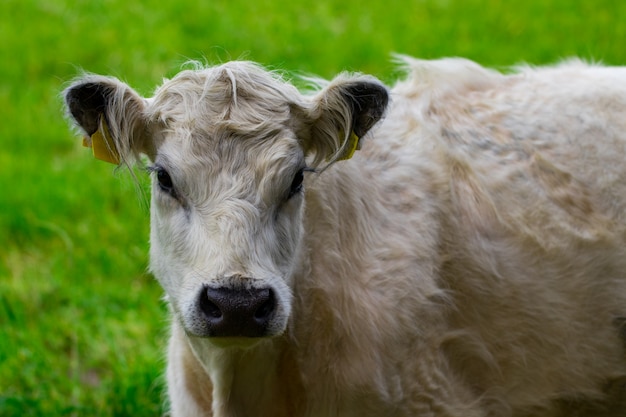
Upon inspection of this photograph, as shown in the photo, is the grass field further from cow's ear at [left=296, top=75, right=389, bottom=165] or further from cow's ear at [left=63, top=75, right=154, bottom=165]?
cow's ear at [left=296, top=75, right=389, bottom=165]

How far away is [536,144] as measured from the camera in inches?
199

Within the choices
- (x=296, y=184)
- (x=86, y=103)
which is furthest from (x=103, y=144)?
(x=296, y=184)

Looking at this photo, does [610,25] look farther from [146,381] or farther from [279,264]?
[279,264]

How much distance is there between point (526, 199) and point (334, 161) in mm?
1041

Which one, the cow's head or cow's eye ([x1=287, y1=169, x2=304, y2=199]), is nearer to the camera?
the cow's head

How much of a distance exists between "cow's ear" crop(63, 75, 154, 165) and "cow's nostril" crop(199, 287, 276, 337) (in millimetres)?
783

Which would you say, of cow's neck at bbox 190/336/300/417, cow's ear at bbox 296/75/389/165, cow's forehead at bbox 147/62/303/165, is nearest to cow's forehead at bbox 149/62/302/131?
cow's forehead at bbox 147/62/303/165

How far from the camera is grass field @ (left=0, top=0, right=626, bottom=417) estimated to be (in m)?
6.15

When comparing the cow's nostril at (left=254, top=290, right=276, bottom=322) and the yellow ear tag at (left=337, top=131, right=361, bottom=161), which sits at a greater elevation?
the yellow ear tag at (left=337, top=131, right=361, bottom=161)

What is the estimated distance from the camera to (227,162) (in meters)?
4.05

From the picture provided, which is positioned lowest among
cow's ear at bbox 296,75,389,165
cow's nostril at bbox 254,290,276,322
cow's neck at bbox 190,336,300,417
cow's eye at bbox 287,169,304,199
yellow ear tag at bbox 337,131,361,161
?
cow's neck at bbox 190,336,300,417

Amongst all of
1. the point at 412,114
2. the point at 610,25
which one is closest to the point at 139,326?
the point at 412,114

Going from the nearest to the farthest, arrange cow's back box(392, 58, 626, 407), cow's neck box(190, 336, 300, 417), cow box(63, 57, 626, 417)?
cow box(63, 57, 626, 417), cow's neck box(190, 336, 300, 417), cow's back box(392, 58, 626, 407)

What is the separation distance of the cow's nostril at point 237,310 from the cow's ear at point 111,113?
2.57 feet
